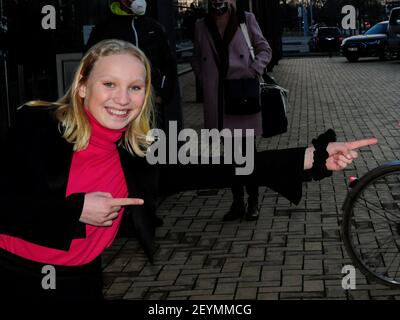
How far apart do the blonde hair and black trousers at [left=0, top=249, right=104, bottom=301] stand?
1.17 feet

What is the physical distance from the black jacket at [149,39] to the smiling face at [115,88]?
3532 mm

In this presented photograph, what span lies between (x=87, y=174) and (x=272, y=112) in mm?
4338

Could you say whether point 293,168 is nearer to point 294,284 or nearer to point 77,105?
point 77,105

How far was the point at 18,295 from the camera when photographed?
8.07 feet

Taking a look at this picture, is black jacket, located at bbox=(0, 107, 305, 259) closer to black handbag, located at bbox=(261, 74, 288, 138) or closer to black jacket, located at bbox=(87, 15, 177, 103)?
black jacket, located at bbox=(87, 15, 177, 103)

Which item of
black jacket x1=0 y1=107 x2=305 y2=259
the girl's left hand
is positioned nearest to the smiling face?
black jacket x1=0 y1=107 x2=305 y2=259

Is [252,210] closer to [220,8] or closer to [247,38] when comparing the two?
[247,38]

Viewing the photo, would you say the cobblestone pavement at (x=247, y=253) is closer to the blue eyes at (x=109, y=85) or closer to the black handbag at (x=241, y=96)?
the black handbag at (x=241, y=96)

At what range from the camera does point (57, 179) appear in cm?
242

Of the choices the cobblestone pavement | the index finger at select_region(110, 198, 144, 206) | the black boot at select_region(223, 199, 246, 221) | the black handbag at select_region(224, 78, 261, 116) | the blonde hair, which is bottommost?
the cobblestone pavement

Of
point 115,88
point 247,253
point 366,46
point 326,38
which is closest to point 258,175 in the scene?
point 115,88

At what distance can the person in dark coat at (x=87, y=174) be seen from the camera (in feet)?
7.57

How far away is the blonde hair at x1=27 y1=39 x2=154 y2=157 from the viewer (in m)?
2.46

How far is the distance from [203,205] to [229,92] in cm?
133
